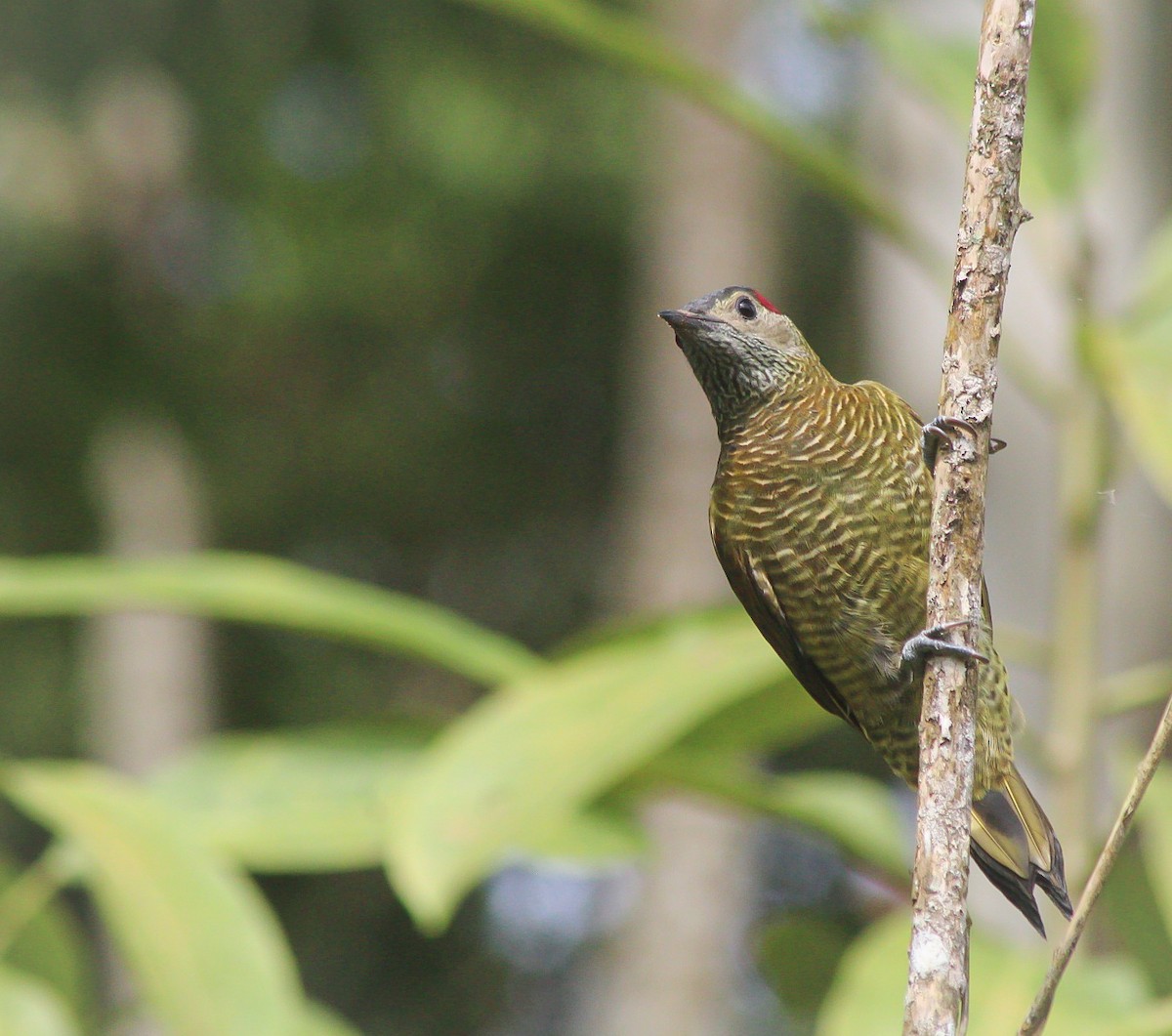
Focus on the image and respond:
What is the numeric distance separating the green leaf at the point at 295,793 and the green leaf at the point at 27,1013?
34 centimetres

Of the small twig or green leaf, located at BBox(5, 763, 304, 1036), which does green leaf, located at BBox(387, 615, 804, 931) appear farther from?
the small twig

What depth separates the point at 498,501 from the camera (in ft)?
42.3

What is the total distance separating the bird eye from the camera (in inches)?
69.6

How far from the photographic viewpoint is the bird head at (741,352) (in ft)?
5.65

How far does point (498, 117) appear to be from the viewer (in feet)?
33.1

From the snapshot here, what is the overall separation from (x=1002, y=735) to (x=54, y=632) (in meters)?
11.3

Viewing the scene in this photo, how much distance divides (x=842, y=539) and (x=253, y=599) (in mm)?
1252

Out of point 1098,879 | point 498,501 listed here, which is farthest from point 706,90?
point 498,501

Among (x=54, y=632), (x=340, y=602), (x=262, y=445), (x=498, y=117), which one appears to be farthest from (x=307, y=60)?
(x=340, y=602)

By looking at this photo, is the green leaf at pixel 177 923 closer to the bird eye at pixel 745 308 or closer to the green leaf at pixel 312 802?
the green leaf at pixel 312 802

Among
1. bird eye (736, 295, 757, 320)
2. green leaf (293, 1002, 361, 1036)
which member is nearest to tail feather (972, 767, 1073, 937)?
bird eye (736, 295, 757, 320)

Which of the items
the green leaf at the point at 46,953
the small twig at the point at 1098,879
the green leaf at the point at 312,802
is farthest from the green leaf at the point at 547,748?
the small twig at the point at 1098,879

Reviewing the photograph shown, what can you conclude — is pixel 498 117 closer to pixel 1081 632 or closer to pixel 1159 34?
pixel 1159 34

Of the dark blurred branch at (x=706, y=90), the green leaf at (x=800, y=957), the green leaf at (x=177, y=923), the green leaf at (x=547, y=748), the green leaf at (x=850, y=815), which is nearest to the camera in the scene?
the green leaf at (x=547, y=748)
